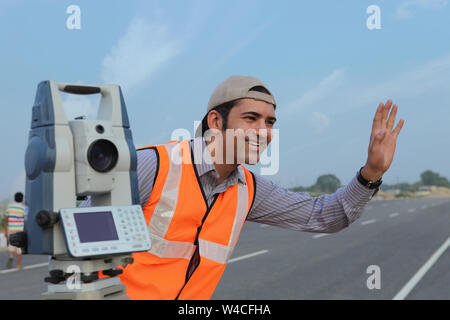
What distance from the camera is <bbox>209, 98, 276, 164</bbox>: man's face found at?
2.35 metres

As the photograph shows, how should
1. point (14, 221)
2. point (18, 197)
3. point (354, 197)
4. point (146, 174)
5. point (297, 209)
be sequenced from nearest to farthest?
point (146, 174) → point (354, 197) → point (297, 209) → point (14, 221) → point (18, 197)

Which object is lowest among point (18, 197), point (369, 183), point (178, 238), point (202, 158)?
point (18, 197)


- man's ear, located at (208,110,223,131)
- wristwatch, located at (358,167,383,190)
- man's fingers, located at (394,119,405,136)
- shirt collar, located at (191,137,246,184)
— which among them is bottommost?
wristwatch, located at (358,167,383,190)

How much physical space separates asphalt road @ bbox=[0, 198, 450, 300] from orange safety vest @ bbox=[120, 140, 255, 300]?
203 inches

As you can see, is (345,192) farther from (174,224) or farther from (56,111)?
(56,111)

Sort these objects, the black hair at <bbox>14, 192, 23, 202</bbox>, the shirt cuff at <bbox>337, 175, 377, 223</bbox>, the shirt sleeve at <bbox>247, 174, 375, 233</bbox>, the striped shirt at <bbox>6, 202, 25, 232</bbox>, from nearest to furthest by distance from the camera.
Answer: the shirt cuff at <bbox>337, 175, 377, 223</bbox> < the shirt sleeve at <bbox>247, 174, 375, 233</bbox> < the striped shirt at <bbox>6, 202, 25, 232</bbox> < the black hair at <bbox>14, 192, 23, 202</bbox>

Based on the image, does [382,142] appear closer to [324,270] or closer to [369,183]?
[369,183]

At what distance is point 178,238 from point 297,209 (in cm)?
81

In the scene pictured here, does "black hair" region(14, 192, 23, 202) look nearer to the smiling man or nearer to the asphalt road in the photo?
the asphalt road

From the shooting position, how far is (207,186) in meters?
2.48

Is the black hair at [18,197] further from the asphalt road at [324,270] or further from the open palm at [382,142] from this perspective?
the open palm at [382,142]

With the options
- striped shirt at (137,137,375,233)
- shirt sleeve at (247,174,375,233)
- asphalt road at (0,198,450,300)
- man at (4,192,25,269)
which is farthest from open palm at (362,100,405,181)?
man at (4,192,25,269)

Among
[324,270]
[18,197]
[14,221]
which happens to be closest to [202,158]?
[324,270]
